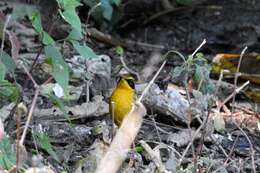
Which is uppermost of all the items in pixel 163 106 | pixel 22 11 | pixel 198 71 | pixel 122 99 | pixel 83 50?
pixel 22 11

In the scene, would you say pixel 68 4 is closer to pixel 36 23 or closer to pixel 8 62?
pixel 36 23

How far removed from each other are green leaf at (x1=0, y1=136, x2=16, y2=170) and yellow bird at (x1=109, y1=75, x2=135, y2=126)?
1.17 m

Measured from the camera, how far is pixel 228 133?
15.4 ft

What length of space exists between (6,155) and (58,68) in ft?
1.62

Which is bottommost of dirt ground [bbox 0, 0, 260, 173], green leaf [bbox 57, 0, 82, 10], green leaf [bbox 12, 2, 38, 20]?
dirt ground [bbox 0, 0, 260, 173]

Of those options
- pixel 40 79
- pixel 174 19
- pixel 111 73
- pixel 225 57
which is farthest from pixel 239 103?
pixel 174 19

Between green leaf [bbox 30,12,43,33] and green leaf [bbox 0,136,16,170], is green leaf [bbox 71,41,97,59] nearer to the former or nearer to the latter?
green leaf [bbox 30,12,43,33]

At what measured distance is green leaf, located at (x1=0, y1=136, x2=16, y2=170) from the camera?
282 cm

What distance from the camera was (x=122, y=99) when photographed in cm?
423

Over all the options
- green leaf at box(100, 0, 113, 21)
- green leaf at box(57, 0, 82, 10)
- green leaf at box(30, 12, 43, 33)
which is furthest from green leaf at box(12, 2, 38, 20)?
green leaf at box(100, 0, 113, 21)

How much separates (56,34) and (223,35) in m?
1.60

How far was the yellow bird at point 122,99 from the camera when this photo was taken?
13.7 feet

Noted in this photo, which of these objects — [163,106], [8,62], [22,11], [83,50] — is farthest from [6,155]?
[163,106]

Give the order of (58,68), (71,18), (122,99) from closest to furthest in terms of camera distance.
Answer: (71,18) → (58,68) → (122,99)
